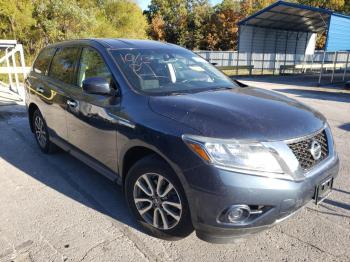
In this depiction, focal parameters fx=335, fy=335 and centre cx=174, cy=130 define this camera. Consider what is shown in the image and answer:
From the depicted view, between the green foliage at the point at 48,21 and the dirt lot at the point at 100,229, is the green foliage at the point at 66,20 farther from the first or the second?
the dirt lot at the point at 100,229

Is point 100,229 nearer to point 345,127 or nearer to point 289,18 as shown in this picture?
point 345,127

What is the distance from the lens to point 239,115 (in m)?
2.72

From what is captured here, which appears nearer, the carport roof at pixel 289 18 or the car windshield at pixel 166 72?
the car windshield at pixel 166 72

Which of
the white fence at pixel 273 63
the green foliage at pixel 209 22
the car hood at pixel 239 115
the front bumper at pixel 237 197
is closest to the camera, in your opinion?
the front bumper at pixel 237 197

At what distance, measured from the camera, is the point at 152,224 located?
3031 mm

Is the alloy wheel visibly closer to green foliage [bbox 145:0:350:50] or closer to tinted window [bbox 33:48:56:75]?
tinted window [bbox 33:48:56:75]

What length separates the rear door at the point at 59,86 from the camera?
4164 mm

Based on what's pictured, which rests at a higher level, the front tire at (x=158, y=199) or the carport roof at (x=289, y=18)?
the carport roof at (x=289, y=18)

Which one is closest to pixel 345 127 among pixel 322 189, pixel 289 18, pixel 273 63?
pixel 322 189

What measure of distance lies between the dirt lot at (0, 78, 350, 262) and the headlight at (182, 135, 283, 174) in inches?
26.1

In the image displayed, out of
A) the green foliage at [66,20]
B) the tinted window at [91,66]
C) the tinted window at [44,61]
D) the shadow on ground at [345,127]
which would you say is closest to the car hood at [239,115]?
the tinted window at [91,66]

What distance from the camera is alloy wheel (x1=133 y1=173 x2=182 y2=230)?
2778 millimetres

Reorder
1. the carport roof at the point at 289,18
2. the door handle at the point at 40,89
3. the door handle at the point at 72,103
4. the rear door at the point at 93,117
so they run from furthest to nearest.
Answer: the carport roof at the point at 289,18, the door handle at the point at 40,89, the door handle at the point at 72,103, the rear door at the point at 93,117

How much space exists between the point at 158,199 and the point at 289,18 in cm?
2377
